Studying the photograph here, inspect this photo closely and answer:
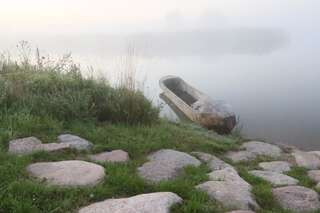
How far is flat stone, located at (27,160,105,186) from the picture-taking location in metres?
4.14

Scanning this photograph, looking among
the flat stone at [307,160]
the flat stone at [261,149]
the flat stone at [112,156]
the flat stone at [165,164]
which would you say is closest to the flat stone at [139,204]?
the flat stone at [165,164]

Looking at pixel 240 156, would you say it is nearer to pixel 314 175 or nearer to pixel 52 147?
pixel 314 175

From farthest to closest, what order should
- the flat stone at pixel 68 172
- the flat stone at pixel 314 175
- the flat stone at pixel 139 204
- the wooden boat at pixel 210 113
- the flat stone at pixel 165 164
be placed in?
the wooden boat at pixel 210 113 < the flat stone at pixel 314 175 < the flat stone at pixel 165 164 < the flat stone at pixel 68 172 < the flat stone at pixel 139 204

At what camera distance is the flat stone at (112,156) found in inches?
195

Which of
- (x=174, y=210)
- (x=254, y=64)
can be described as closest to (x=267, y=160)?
(x=174, y=210)

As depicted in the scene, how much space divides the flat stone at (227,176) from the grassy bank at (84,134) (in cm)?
9

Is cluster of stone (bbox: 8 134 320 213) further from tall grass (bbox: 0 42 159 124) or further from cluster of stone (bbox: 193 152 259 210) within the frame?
tall grass (bbox: 0 42 159 124)

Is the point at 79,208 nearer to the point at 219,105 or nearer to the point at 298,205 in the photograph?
the point at 298,205

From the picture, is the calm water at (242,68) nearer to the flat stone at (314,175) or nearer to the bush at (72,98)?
the bush at (72,98)

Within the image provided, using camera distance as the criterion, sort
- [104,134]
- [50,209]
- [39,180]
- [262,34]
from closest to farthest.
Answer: [50,209], [39,180], [104,134], [262,34]

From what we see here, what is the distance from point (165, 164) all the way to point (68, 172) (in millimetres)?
985

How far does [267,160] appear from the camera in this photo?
19.8ft

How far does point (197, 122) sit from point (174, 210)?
17.6ft

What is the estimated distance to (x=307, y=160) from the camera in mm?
5957
